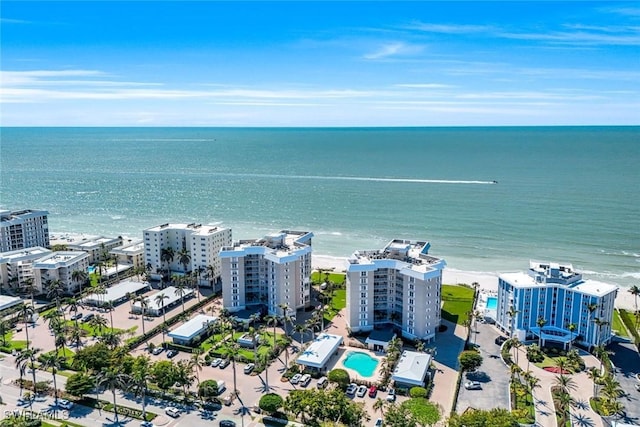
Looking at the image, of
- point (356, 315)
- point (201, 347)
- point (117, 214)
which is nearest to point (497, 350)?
point (356, 315)

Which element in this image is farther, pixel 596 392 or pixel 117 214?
pixel 117 214

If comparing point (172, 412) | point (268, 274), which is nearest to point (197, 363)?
point (172, 412)

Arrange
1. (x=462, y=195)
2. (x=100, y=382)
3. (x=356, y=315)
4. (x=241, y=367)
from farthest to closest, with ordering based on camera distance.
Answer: (x=462, y=195), (x=356, y=315), (x=241, y=367), (x=100, y=382)

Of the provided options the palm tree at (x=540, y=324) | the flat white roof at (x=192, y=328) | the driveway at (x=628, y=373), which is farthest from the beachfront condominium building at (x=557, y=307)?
the flat white roof at (x=192, y=328)

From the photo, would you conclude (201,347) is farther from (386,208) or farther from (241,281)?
(386,208)

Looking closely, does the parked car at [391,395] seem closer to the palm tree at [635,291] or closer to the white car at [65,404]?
the white car at [65,404]

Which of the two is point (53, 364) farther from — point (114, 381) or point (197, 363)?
point (197, 363)
